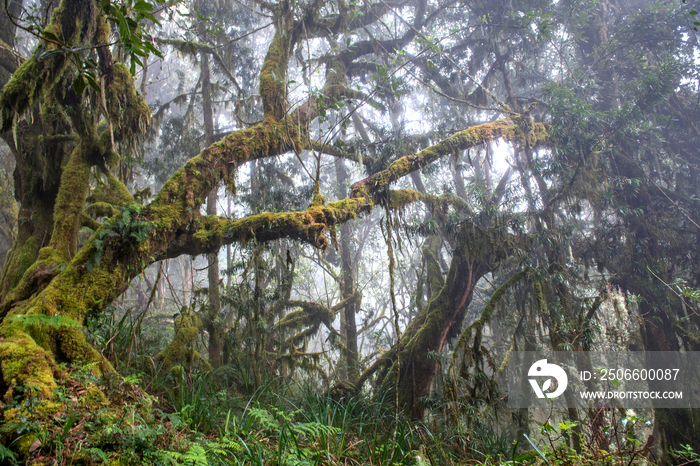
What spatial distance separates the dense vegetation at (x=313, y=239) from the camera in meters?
2.84

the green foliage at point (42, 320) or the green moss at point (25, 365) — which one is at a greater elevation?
the green foliage at point (42, 320)

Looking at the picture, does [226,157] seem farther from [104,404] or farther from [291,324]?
[291,324]

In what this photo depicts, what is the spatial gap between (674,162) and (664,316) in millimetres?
3733

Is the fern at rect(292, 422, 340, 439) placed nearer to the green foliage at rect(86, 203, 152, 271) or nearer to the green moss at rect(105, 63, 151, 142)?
the green foliage at rect(86, 203, 152, 271)

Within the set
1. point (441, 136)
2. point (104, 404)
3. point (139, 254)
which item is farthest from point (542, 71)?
point (104, 404)

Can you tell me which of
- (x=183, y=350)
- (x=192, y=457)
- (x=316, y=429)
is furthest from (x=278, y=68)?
(x=192, y=457)

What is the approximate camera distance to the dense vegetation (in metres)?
2.84

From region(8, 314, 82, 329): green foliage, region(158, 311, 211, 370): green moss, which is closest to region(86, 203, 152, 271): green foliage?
region(8, 314, 82, 329): green foliage

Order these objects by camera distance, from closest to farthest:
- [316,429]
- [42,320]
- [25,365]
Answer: [25,365]
[42,320]
[316,429]

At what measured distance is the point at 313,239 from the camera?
15.5 ft

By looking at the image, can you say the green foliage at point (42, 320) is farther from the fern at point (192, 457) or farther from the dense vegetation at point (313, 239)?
the fern at point (192, 457)

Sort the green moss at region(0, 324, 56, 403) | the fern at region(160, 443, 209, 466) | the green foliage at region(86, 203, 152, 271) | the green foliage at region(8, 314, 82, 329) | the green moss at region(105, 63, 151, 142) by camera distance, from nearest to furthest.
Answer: the fern at region(160, 443, 209, 466) < the green moss at region(0, 324, 56, 403) < the green foliage at region(8, 314, 82, 329) < the green foliage at region(86, 203, 152, 271) < the green moss at region(105, 63, 151, 142)

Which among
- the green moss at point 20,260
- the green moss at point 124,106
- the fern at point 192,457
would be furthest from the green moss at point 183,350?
the fern at point 192,457

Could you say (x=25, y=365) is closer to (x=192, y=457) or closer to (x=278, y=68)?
(x=192, y=457)
